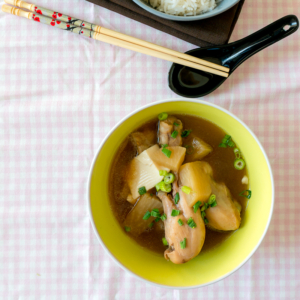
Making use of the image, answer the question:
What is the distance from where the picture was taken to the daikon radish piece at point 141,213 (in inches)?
48.9

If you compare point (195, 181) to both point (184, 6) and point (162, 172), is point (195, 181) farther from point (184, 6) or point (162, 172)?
point (184, 6)

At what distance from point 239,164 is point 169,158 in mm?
337

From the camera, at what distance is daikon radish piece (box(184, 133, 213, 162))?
49.9 inches

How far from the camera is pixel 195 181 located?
1.15 m

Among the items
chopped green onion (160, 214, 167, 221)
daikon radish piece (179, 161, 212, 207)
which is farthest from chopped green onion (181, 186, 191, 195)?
chopped green onion (160, 214, 167, 221)

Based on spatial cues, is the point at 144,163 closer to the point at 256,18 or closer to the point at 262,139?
the point at 262,139

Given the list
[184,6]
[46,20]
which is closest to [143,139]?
[184,6]

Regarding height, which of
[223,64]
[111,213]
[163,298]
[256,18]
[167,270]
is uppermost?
[256,18]

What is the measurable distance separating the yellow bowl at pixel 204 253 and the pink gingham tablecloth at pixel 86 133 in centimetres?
22

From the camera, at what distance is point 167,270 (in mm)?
1193

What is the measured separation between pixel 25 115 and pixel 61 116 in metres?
0.19

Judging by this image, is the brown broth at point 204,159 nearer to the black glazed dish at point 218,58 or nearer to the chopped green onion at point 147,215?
the chopped green onion at point 147,215

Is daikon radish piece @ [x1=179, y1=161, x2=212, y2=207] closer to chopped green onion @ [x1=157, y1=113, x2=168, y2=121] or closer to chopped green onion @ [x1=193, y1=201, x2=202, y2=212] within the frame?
chopped green onion @ [x1=193, y1=201, x2=202, y2=212]

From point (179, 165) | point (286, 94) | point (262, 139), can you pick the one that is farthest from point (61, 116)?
point (286, 94)
